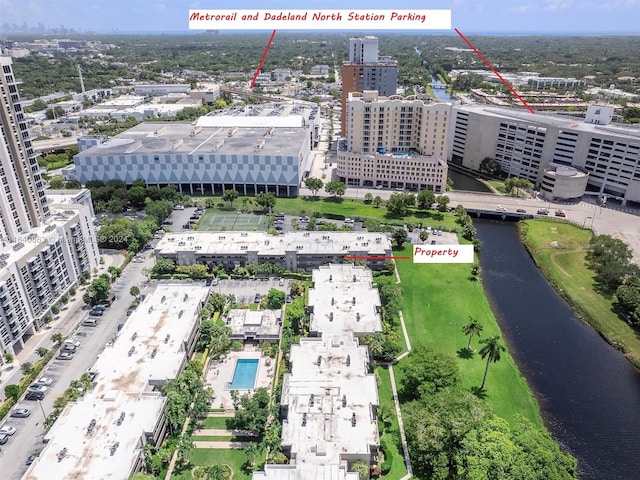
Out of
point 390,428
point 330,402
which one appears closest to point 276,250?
point 330,402

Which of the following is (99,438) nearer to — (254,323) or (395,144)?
(254,323)

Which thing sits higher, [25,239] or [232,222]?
[25,239]

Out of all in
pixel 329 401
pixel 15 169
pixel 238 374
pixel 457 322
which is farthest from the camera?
pixel 457 322

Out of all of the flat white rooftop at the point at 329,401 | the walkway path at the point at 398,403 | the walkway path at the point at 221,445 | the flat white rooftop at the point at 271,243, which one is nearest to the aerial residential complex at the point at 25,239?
the flat white rooftop at the point at 271,243

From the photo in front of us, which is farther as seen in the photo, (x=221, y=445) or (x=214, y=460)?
(x=221, y=445)

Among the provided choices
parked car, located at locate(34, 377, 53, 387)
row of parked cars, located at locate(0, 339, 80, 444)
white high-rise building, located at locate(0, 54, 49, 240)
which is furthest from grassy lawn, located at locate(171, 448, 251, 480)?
white high-rise building, located at locate(0, 54, 49, 240)

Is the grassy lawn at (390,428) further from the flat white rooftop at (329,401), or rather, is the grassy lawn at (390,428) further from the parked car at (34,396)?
the parked car at (34,396)

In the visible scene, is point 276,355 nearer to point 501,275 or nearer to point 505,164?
point 501,275

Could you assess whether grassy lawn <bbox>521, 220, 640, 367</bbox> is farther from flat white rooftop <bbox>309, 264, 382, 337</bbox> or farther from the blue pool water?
the blue pool water
